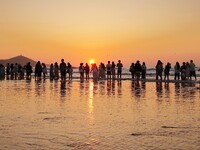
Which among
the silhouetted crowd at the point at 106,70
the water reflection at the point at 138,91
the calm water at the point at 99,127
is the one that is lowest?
the calm water at the point at 99,127

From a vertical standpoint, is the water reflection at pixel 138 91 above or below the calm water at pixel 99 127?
above

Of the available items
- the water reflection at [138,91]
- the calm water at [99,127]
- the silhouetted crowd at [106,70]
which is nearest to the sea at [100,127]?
the calm water at [99,127]

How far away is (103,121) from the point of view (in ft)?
37.1

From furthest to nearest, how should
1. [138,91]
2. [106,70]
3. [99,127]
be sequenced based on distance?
[106,70], [138,91], [99,127]

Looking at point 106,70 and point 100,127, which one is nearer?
point 100,127

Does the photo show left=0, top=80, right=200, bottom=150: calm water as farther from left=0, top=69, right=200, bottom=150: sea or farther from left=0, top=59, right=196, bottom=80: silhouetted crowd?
left=0, top=59, right=196, bottom=80: silhouetted crowd

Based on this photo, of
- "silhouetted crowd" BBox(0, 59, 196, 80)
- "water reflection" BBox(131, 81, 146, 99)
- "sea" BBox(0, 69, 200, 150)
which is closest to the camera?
"sea" BBox(0, 69, 200, 150)

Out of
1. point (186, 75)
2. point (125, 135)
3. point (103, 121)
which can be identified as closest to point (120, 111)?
point (103, 121)

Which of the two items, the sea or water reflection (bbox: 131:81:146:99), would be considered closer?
the sea

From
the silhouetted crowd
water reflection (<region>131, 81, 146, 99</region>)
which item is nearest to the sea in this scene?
water reflection (<region>131, 81, 146, 99</region>)

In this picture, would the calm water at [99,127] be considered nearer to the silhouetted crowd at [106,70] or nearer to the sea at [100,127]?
the sea at [100,127]

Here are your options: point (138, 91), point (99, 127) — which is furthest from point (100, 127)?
point (138, 91)

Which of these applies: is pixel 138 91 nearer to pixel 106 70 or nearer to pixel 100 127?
pixel 100 127

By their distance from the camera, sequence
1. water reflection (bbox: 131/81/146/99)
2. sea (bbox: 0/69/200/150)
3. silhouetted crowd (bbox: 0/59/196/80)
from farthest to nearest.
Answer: silhouetted crowd (bbox: 0/59/196/80), water reflection (bbox: 131/81/146/99), sea (bbox: 0/69/200/150)
